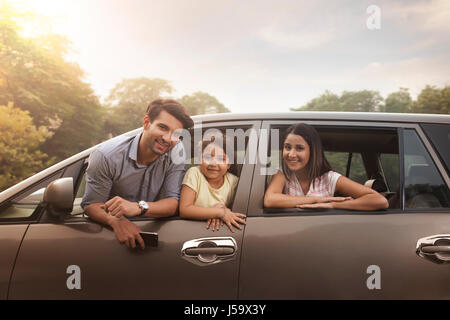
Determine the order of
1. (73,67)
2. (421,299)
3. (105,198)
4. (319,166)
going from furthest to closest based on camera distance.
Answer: (73,67)
(319,166)
(105,198)
(421,299)

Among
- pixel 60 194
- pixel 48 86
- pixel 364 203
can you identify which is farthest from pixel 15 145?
pixel 364 203

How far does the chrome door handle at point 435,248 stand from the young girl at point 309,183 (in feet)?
0.89

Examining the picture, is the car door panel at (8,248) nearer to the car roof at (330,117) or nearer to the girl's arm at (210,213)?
the girl's arm at (210,213)

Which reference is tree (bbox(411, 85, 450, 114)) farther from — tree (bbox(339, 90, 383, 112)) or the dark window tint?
the dark window tint

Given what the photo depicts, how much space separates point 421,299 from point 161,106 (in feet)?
6.05

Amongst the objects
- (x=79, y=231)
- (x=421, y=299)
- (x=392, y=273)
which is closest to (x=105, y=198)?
(x=79, y=231)

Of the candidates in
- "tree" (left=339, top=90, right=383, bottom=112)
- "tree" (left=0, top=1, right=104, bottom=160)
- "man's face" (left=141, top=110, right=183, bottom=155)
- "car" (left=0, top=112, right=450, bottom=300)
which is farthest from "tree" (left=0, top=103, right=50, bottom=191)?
"tree" (left=339, top=90, right=383, bottom=112)

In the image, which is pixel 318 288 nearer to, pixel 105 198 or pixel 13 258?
pixel 105 198

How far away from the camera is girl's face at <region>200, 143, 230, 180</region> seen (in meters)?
2.48

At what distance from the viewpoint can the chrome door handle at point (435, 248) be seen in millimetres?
2080

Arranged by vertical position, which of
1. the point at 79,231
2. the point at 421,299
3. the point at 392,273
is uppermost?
the point at 79,231

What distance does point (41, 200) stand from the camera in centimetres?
245

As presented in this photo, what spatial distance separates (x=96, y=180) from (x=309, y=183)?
1.30m

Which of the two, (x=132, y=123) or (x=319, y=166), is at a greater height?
(x=132, y=123)
